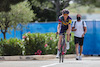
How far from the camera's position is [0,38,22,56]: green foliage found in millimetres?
17141

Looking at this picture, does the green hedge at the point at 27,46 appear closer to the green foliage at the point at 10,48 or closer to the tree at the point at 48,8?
the green foliage at the point at 10,48

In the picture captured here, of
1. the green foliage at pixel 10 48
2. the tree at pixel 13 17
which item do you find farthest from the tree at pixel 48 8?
the green foliage at pixel 10 48

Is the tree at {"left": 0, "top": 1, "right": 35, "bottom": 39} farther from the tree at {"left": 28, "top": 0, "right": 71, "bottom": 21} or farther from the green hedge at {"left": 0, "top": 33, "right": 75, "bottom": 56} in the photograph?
the tree at {"left": 28, "top": 0, "right": 71, "bottom": 21}

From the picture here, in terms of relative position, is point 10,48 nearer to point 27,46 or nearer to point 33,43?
point 27,46

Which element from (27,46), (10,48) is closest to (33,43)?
(27,46)

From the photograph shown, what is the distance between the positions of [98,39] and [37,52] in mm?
3980

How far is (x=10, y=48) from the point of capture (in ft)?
56.4

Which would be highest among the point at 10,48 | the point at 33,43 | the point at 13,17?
the point at 13,17

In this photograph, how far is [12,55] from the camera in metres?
17.1

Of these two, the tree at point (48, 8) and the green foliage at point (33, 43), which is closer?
the green foliage at point (33, 43)

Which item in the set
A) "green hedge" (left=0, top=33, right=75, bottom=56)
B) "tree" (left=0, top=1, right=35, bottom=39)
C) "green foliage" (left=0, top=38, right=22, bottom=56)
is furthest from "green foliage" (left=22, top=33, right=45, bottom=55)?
"tree" (left=0, top=1, right=35, bottom=39)

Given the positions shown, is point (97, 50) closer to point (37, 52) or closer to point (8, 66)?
point (37, 52)

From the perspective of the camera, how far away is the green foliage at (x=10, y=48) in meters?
17.1

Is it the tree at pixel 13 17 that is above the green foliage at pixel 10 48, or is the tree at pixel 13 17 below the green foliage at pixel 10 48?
above
